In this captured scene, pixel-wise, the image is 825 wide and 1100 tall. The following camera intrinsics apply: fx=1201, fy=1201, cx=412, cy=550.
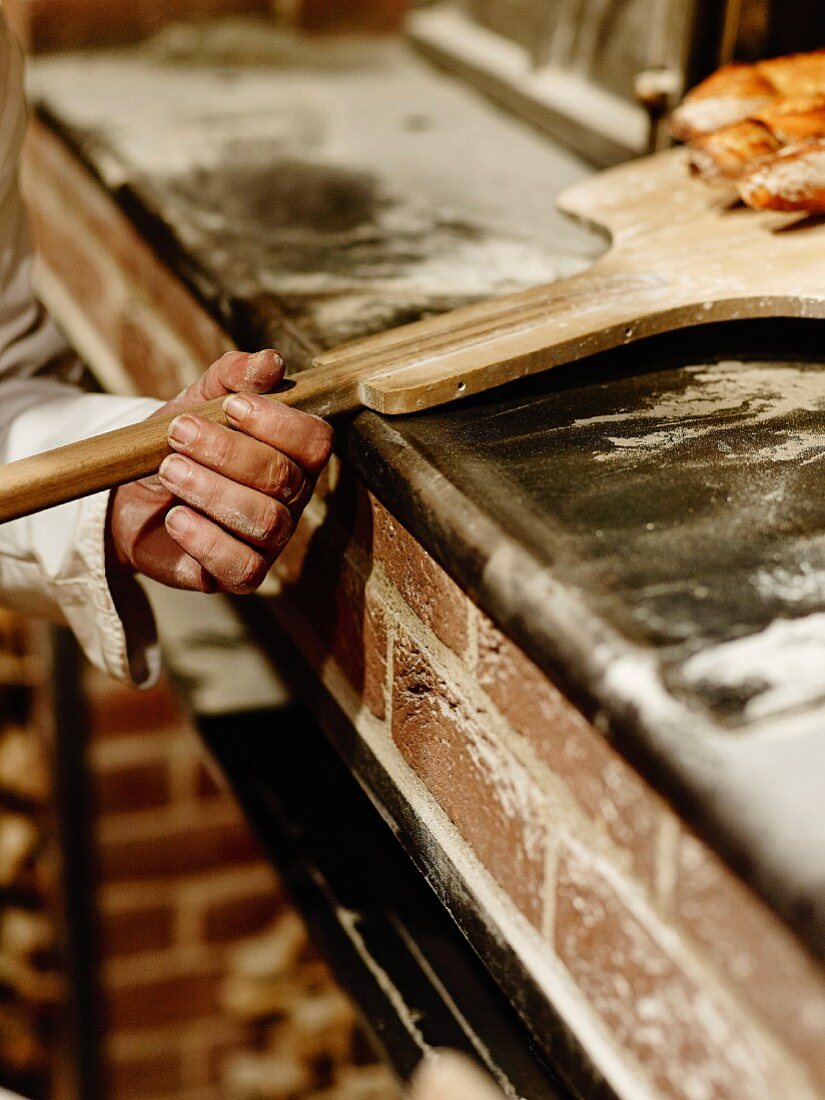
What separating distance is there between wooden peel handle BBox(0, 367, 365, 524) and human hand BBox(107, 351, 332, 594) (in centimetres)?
1

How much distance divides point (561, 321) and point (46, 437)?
1.45 feet

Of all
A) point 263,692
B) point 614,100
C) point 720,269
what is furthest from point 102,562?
point 614,100

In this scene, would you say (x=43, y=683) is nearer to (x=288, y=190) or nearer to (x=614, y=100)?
(x=288, y=190)

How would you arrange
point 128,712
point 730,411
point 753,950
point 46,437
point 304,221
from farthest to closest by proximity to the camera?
1. point 128,712
2. point 304,221
3. point 46,437
4. point 730,411
5. point 753,950

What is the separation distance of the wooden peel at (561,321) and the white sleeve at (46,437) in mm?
192

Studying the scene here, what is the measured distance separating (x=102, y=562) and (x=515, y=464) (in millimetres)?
355

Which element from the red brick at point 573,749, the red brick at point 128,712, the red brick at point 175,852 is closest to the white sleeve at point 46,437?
the red brick at point 573,749

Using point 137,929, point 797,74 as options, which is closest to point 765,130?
point 797,74

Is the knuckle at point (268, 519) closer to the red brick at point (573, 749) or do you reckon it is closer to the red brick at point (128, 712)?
the red brick at point (573, 749)

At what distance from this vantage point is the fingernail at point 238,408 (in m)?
0.76

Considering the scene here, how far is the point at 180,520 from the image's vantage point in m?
0.78

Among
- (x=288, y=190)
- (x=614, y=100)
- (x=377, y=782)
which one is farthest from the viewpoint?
(x=614, y=100)

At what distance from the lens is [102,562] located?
37.2 inches

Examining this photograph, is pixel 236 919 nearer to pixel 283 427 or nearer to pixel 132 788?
pixel 132 788
